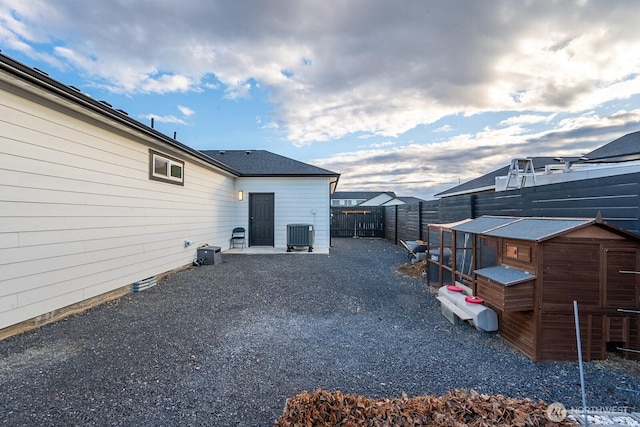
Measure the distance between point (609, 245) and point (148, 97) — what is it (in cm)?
1034

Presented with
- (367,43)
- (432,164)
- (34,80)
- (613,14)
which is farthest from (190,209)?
(432,164)

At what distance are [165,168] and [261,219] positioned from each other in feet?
15.5

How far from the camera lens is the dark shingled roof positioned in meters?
9.93

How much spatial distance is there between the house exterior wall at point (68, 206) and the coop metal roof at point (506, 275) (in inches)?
200

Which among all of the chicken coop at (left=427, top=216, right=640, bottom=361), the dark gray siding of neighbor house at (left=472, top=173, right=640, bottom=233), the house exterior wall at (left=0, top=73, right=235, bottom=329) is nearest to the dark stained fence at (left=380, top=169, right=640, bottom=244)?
the dark gray siding of neighbor house at (left=472, top=173, right=640, bottom=233)

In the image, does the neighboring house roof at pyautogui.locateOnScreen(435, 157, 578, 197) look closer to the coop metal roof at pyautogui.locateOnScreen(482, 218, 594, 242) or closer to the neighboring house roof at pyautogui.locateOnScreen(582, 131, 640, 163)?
the neighboring house roof at pyautogui.locateOnScreen(582, 131, 640, 163)

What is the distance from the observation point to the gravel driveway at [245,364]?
182 cm

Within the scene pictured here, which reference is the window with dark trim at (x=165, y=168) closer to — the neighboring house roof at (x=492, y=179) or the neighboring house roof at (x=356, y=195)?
the neighboring house roof at (x=492, y=179)

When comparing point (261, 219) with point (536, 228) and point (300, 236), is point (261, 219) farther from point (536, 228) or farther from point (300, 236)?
point (536, 228)

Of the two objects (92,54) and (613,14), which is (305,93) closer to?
(92,54)

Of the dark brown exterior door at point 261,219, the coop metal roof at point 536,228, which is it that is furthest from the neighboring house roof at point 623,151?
the dark brown exterior door at point 261,219

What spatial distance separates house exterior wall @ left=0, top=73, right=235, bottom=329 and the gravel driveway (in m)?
0.53

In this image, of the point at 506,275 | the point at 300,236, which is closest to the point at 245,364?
the point at 506,275

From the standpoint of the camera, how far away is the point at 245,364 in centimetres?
239
